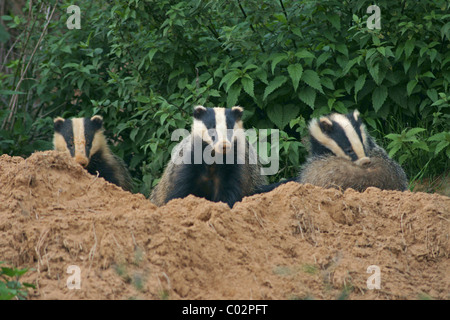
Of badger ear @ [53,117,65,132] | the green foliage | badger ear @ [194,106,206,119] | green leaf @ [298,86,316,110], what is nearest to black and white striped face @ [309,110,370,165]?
green leaf @ [298,86,316,110]

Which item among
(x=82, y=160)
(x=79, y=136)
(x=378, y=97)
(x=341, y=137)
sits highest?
(x=378, y=97)

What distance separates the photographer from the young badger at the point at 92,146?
218 inches

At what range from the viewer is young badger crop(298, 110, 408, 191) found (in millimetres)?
4719

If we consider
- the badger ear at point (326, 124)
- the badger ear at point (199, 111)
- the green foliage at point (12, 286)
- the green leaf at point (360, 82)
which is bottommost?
the green foliage at point (12, 286)

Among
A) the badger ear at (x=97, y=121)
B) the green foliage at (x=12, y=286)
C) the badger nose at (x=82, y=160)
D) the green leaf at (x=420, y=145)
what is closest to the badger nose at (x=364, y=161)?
the green leaf at (x=420, y=145)

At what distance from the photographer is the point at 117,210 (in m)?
3.31

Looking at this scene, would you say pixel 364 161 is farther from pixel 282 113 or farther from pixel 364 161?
pixel 282 113

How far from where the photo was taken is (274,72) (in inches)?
227

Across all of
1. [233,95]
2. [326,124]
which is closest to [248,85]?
[233,95]

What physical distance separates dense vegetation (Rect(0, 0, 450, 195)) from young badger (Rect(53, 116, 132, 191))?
0.27 m

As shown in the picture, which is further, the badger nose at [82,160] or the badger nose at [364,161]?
the badger nose at [82,160]

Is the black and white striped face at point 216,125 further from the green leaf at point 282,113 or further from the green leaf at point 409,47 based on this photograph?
the green leaf at point 409,47

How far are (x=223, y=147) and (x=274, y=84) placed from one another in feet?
4.69
